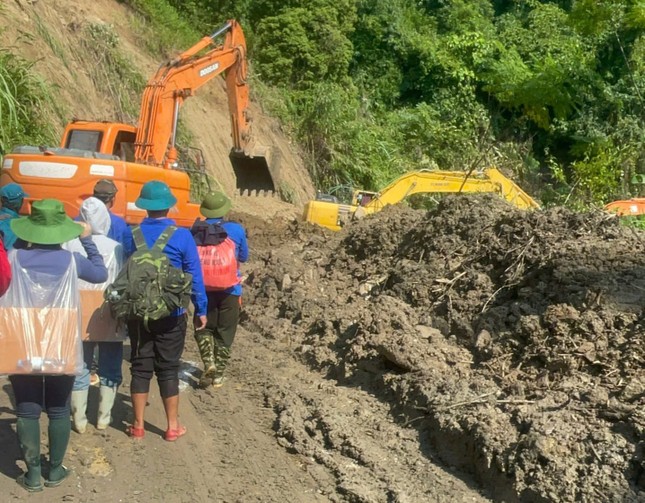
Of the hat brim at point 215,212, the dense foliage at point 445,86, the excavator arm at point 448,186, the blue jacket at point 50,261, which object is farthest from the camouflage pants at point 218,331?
the dense foliage at point 445,86

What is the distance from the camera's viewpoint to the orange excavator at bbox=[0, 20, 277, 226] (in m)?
10.4

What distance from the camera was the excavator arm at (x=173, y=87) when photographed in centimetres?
1244

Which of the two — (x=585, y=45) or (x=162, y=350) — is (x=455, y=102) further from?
(x=162, y=350)

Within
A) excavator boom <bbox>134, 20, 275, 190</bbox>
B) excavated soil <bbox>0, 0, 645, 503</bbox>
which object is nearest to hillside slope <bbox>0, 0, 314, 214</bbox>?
excavator boom <bbox>134, 20, 275, 190</bbox>

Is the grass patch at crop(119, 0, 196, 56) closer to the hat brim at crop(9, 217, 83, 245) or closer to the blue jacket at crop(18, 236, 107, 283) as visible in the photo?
the blue jacket at crop(18, 236, 107, 283)

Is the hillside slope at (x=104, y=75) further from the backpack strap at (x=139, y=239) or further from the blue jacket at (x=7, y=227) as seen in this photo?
the backpack strap at (x=139, y=239)

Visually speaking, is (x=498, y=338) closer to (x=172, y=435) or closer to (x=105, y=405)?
(x=172, y=435)

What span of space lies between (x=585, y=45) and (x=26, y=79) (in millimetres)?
19649

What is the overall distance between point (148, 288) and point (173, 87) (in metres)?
8.02

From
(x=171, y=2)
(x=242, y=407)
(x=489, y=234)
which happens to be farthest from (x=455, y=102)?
(x=242, y=407)

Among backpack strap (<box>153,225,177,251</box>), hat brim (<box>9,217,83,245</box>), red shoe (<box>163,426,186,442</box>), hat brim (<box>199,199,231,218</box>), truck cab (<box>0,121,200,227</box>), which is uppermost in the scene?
hat brim (<box>9,217,83,245</box>)

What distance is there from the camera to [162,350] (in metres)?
6.00

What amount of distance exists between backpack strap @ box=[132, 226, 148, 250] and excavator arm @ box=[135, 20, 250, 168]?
652 centimetres

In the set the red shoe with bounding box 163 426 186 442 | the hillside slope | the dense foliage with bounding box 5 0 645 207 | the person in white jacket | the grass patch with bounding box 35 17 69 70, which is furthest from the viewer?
the dense foliage with bounding box 5 0 645 207
